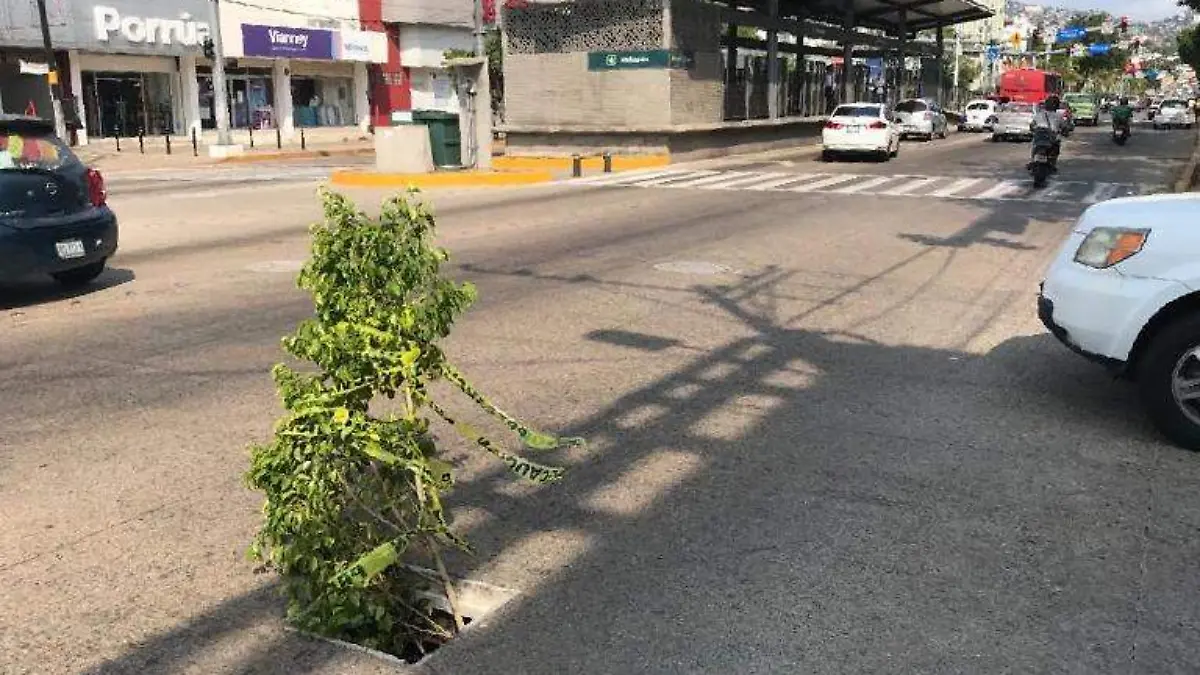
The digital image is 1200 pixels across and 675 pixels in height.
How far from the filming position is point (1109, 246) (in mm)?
5621

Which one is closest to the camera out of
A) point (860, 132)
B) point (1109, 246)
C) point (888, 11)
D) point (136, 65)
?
point (1109, 246)

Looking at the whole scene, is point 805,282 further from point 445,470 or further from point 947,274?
point 445,470

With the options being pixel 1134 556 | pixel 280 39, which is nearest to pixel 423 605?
pixel 1134 556

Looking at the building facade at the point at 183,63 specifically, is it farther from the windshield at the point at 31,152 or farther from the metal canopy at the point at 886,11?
the windshield at the point at 31,152

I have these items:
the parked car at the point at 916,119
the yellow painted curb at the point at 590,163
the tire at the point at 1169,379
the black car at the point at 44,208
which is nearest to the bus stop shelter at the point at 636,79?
the yellow painted curb at the point at 590,163

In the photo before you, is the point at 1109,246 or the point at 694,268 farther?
the point at 694,268

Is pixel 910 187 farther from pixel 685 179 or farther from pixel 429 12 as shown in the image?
pixel 429 12

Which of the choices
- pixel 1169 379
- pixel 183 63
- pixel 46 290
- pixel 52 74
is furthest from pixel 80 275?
pixel 183 63

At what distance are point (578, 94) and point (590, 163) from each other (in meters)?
4.16

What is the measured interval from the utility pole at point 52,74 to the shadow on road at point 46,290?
2413 centimetres

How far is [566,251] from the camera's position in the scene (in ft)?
40.5

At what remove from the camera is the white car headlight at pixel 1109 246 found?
18.1 ft

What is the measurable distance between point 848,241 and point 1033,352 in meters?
6.03

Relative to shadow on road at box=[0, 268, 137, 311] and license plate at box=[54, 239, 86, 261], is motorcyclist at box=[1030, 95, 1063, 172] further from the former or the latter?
license plate at box=[54, 239, 86, 261]
